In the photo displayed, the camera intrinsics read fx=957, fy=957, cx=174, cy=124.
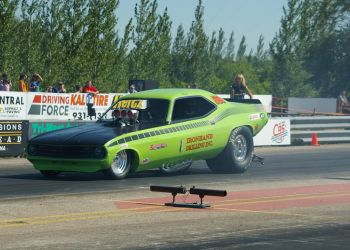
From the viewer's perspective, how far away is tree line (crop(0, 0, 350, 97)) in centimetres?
4738

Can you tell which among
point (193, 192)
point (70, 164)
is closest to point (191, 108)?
point (70, 164)

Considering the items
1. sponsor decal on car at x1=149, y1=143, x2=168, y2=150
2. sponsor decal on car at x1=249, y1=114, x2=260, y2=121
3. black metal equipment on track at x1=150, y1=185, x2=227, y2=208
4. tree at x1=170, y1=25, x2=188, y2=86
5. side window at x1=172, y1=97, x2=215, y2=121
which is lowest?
black metal equipment on track at x1=150, y1=185, x2=227, y2=208

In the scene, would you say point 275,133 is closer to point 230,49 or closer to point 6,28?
point 6,28

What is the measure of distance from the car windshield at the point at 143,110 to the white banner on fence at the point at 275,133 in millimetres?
10363

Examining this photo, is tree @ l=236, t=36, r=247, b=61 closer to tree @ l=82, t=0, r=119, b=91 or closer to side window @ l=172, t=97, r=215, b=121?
tree @ l=82, t=0, r=119, b=91

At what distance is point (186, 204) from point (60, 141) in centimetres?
404

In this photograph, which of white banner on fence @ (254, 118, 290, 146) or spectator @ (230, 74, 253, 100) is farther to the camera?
white banner on fence @ (254, 118, 290, 146)

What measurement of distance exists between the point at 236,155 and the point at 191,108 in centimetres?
144

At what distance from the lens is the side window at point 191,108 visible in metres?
17.3

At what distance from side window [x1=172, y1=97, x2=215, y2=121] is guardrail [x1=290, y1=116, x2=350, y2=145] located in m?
11.3

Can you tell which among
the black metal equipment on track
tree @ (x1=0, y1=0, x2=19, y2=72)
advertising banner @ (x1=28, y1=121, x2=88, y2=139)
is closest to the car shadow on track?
the black metal equipment on track

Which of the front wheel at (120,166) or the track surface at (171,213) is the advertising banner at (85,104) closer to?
the track surface at (171,213)

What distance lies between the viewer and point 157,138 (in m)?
16.5

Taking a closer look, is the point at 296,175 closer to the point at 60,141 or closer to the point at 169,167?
the point at 169,167
